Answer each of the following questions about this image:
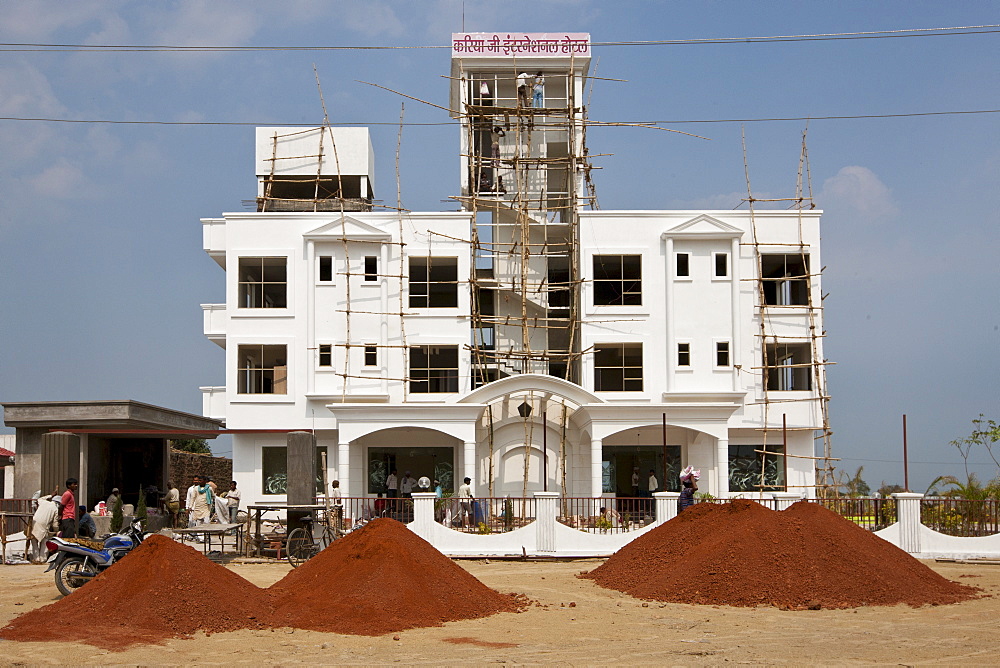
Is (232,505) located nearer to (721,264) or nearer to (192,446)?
(721,264)

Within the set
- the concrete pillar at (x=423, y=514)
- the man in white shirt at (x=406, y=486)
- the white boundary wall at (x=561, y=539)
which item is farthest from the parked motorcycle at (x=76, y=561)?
the man in white shirt at (x=406, y=486)

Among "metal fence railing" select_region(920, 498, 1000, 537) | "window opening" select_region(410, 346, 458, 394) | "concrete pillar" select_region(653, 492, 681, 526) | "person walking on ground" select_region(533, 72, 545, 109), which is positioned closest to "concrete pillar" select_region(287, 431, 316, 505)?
"concrete pillar" select_region(653, 492, 681, 526)

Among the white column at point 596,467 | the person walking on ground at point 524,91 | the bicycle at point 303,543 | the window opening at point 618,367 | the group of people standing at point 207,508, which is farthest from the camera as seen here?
the person walking on ground at point 524,91

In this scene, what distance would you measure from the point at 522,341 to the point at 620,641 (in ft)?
80.4

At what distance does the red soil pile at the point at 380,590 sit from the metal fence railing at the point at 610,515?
26.7ft

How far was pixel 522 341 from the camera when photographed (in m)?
37.0

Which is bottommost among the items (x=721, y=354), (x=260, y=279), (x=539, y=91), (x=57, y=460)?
(x=57, y=460)

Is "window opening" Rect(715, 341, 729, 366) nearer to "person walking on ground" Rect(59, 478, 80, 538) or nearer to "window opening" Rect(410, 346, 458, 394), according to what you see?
"window opening" Rect(410, 346, 458, 394)

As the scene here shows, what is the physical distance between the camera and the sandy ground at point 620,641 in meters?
11.6

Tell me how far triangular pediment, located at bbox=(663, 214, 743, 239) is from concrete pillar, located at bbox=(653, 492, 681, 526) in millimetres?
13472

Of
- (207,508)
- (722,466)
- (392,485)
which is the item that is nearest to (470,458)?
(392,485)

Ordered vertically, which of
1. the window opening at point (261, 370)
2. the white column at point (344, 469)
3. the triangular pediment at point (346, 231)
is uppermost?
the triangular pediment at point (346, 231)

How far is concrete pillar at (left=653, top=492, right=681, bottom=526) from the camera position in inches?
919

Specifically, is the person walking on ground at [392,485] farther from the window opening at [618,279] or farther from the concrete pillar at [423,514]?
the concrete pillar at [423,514]
